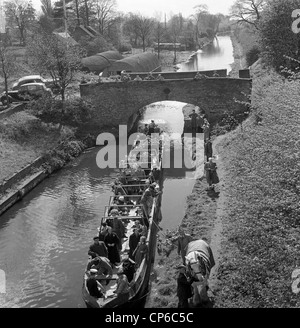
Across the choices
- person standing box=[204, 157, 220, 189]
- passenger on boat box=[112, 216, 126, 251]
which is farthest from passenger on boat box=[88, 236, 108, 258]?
person standing box=[204, 157, 220, 189]

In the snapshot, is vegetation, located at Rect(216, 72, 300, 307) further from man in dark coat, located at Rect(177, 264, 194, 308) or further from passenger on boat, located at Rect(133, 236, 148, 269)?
passenger on boat, located at Rect(133, 236, 148, 269)

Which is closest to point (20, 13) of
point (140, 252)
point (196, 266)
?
point (140, 252)

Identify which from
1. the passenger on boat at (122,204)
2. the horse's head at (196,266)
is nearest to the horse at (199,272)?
the horse's head at (196,266)

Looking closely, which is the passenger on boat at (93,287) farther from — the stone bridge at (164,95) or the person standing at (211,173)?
the stone bridge at (164,95)

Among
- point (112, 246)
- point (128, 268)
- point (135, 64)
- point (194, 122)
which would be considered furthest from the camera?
point (135, 64)

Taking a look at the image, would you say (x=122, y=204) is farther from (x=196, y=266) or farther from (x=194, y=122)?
(x=194, y=122)

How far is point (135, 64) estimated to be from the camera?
40531 mm

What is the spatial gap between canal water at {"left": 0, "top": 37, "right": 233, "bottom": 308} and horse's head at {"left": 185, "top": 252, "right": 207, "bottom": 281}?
376cm

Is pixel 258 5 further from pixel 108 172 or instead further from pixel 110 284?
pixel 110 284

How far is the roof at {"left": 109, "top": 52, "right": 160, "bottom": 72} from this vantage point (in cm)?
→ 3950

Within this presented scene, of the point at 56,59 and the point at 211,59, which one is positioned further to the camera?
the point at 211,59

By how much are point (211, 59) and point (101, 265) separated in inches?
2512

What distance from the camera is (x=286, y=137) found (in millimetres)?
12062
